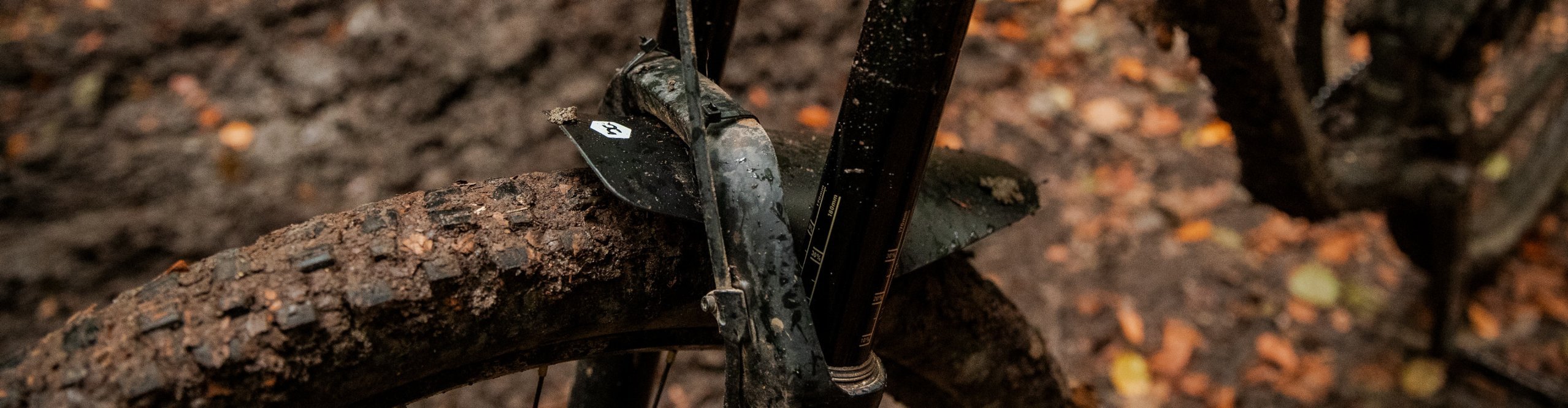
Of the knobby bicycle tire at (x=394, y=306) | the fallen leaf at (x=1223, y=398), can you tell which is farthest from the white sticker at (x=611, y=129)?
the fallen leaf at (x=1223, y=398)

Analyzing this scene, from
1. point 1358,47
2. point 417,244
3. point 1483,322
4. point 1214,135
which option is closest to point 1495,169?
point 1483,322

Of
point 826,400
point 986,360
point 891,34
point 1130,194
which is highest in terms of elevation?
point 891,34

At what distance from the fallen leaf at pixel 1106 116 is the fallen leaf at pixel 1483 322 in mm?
1001

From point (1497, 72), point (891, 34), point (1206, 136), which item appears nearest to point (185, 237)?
point (891, 34)

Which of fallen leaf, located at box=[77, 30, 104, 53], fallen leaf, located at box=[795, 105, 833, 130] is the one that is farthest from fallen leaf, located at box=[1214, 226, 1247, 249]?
fallen leaf, located at box=[77, 30, 104, 53]

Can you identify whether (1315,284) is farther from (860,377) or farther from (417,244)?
(417,244)

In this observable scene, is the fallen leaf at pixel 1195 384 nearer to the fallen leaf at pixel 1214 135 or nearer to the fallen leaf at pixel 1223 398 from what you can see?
the fallen leaf at pixel 1223 398

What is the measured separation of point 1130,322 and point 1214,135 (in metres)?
0.68

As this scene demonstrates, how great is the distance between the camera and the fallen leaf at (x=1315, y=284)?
2.22m

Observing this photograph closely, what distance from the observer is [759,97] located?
228cm

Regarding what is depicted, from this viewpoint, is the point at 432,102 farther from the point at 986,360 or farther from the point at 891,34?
the point at 891,34

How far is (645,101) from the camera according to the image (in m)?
0.78

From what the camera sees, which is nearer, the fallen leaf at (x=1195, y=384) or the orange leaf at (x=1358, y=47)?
the fallen leaf at (x=1195, y=384)

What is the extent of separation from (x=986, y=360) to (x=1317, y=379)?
1.52 meters
